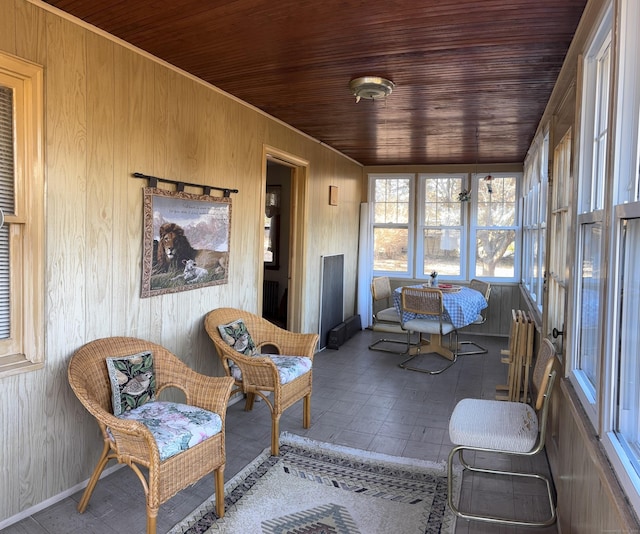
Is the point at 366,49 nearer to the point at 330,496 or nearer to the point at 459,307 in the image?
the point at 330,496

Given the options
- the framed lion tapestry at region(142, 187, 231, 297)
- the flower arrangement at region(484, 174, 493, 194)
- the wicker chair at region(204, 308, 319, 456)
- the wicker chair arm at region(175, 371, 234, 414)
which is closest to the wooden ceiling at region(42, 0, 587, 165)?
the framed lion tapestry at region(142, 187, 231, 297)

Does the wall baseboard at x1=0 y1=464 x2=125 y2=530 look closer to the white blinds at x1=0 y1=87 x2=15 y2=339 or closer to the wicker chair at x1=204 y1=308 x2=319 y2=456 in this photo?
the white blinds at x1=0 y1=87 x2=15 y2=339

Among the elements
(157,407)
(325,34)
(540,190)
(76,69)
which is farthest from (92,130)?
(540,190)

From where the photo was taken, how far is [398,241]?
24.6ft

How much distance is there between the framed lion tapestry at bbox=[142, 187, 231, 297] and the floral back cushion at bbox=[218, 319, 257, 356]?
36 centimetres

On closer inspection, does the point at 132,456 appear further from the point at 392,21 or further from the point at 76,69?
the point at 392,21

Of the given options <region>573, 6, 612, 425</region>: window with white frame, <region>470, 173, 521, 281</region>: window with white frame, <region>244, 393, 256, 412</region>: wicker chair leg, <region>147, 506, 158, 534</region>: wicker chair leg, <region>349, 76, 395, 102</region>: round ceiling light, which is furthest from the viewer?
<region>470, 173, 521, 281</region>: window with white frame

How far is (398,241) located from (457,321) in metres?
2.44

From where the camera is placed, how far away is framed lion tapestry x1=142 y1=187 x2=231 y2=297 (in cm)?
305

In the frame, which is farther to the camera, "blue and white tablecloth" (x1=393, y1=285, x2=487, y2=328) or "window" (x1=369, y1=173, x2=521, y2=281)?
"window" (x1=369, y1=173, x2=521, y2=281)

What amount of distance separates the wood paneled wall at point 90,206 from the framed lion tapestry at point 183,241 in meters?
0.07

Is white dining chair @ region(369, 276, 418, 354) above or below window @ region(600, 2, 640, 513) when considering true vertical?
below

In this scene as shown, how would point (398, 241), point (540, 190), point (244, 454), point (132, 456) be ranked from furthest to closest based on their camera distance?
point (398, 241) → point (540, 190) → point (244, 454) → point (132, 456)

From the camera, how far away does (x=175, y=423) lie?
2.37 metres
